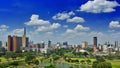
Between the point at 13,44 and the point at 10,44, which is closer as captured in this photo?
the point at 10,44

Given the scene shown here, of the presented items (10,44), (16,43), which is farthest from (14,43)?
(10,44)

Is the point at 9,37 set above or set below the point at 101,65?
above

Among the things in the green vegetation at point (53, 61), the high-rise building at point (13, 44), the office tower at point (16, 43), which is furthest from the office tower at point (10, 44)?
the green vegetation at point (53, 61)

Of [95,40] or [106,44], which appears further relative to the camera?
[95,40]

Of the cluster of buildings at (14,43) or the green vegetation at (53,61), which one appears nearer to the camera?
the green vegetation at (53,61)

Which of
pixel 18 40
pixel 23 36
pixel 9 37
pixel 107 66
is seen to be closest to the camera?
pixel 107 66

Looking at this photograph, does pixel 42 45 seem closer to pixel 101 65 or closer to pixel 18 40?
pixel 18 40

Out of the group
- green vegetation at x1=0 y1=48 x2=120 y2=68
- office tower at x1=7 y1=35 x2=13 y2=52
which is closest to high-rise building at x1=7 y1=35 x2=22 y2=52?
office tower at x1=7 y1=35 x2=13 y2=52

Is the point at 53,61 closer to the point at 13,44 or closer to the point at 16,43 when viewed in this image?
the point at 13,44

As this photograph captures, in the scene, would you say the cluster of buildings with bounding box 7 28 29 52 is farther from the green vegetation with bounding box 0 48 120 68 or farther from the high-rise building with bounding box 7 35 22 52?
the green vegetation with bounding box 0 48 120 68

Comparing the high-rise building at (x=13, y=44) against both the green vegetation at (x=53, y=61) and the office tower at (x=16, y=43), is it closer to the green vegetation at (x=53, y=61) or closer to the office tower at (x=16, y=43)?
the office tower at (x=16, y=43)

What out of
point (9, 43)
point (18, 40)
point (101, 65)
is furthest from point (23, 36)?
point (101, 65)
